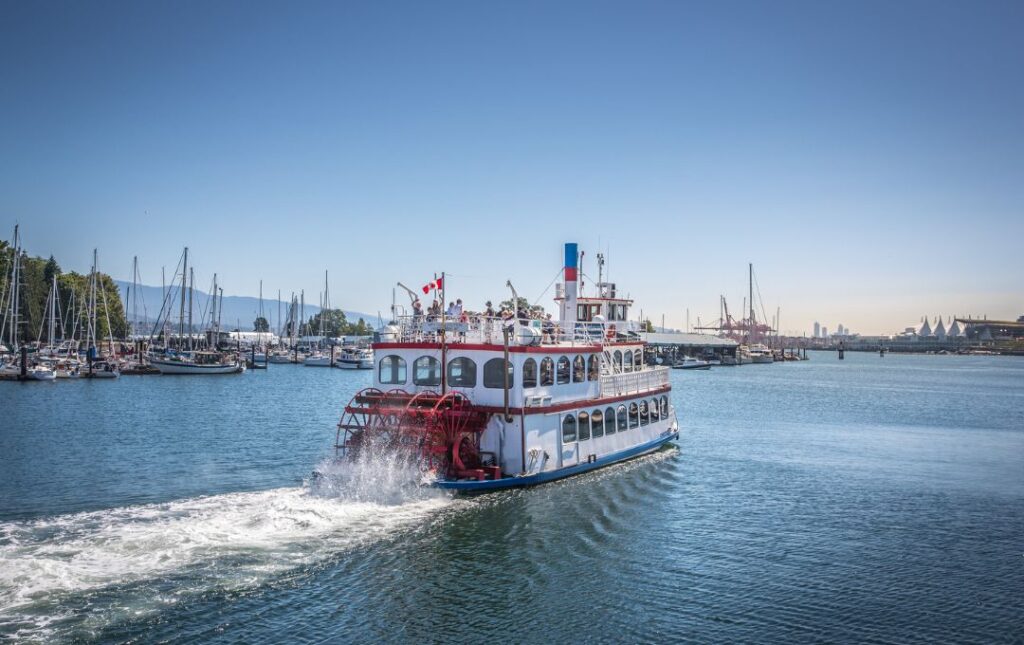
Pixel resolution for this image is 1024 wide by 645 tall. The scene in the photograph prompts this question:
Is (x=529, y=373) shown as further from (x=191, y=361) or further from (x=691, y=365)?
(x=691, y=365)

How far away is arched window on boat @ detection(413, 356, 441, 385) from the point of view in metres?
28.0

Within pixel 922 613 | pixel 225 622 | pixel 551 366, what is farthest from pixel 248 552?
pixel 922 613

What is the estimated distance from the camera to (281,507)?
22.9 meters

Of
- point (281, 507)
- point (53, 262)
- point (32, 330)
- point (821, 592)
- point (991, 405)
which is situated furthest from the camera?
point (53, 262)

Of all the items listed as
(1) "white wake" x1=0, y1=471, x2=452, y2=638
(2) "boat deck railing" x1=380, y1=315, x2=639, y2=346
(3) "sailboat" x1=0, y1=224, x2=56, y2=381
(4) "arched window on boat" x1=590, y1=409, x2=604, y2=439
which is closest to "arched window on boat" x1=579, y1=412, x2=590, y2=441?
(4) "arched window on boat" x1=590, y1=409, x2=604, y2=439

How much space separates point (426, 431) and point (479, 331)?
457cm

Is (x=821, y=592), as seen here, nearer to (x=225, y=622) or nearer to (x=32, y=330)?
(x=225, y=622)

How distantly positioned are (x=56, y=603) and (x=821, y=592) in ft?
57.2

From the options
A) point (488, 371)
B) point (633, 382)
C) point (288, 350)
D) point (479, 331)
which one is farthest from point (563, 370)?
point (288, 350)

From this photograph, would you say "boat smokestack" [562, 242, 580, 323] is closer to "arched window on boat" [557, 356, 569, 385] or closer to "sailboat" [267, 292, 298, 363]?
"arched window on boat" [557, 356, 569, 385]

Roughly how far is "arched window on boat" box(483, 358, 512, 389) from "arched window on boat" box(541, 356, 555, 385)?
1681 mm

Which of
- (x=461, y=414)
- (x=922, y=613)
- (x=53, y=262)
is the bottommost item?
(x=922, y=613)

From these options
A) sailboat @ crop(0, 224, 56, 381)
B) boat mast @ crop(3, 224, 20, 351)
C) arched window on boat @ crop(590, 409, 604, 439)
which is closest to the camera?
arched window on boat @ crop(590, 409, 604, 439)

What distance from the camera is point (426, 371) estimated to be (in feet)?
92.5
